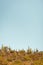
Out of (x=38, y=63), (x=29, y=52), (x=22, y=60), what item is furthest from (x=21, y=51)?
(x=38, y=63)

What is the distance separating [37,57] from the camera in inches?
1252

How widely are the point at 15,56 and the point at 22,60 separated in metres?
2.29

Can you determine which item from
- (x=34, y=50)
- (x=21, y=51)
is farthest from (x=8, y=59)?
(x=34, y=50)

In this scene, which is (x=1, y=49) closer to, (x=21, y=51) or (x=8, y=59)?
(x=21, y=51)

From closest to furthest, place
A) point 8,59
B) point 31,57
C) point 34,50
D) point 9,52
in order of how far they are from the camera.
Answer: point 8,59 < point 31,57 < point 9,52 < point 34,50

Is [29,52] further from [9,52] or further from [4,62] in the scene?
[4,62]

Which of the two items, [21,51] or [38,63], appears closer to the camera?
[38,63]

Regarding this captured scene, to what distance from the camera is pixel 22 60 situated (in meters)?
29.6

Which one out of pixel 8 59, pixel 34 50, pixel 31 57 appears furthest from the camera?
pixel 34 50

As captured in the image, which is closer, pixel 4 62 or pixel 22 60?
pixel 4 62

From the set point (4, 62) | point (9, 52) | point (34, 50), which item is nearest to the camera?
point (4, 62)

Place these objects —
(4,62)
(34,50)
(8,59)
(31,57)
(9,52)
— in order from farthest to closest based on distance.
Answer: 1. (34,50)
2. (9,52)
3. (31,57)
4. (8,59)
5. (4,62)

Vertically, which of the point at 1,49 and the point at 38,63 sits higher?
the point at 1,49

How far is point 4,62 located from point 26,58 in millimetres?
4315
